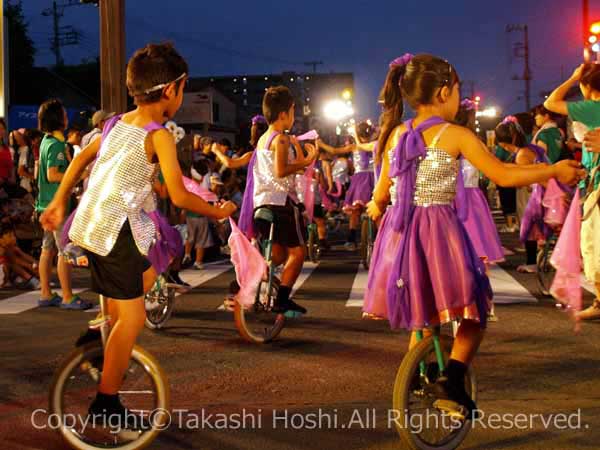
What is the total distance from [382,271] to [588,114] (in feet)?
9.07

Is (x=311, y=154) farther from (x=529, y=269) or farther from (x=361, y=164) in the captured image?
(x=361, y=164)

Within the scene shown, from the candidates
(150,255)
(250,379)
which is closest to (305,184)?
(250,379)

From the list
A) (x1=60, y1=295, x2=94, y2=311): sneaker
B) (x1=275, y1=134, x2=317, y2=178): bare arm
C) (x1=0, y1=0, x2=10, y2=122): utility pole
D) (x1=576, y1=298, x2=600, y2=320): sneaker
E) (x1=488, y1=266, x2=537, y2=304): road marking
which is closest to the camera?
(x1=275, y1=134, x2=317, y2=178): bare arm

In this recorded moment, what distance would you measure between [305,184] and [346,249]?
26.3 feet

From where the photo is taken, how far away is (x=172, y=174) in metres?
4.07

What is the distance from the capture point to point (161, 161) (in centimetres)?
410

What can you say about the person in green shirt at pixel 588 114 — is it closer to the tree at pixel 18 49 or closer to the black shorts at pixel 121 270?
the black shorts at pixel 121 270

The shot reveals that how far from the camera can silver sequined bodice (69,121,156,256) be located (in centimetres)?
419

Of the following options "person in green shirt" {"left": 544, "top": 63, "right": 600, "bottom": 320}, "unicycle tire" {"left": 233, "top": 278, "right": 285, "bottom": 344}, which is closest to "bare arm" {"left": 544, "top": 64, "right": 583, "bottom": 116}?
"person in green shirt" {"left": 544, "top": 63, "right": 600, "bottom": 320}

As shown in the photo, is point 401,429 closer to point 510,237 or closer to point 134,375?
point 134,375

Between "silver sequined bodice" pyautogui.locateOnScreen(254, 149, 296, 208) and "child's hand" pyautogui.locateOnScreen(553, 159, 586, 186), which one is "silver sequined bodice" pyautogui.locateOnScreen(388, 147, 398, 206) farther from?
"silver sequined bodice" pyautogui.locateOnScreen(254, 149, 296, 208)

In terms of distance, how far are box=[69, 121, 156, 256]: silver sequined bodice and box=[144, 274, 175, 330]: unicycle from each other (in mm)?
4014

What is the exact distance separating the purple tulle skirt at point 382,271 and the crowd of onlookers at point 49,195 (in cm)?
155

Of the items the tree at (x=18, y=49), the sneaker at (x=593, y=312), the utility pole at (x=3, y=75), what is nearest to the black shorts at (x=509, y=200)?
the utility pole at (x=3, y=75)
